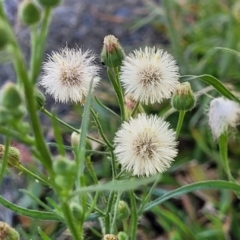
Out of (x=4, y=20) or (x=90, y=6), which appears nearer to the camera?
(x=4, y=20)

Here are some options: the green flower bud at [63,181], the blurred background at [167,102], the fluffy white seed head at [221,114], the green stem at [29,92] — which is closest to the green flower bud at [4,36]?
the green stem at [29,92]

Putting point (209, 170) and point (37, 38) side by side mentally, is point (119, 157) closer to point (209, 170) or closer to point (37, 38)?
point (37, 38)

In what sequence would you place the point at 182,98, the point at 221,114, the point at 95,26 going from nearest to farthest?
the point at 182,98 < the point at 221,114 < the point at 95,26

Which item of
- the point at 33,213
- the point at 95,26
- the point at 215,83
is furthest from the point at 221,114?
the point at 95,26

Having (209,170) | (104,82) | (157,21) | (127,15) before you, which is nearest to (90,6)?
(127,15)

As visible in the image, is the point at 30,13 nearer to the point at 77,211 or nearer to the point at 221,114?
the point at 77,211

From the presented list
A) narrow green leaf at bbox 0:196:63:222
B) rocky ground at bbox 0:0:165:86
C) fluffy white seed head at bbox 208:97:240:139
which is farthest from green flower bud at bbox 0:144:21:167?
rocky ground at bbox 0:0:165:86
